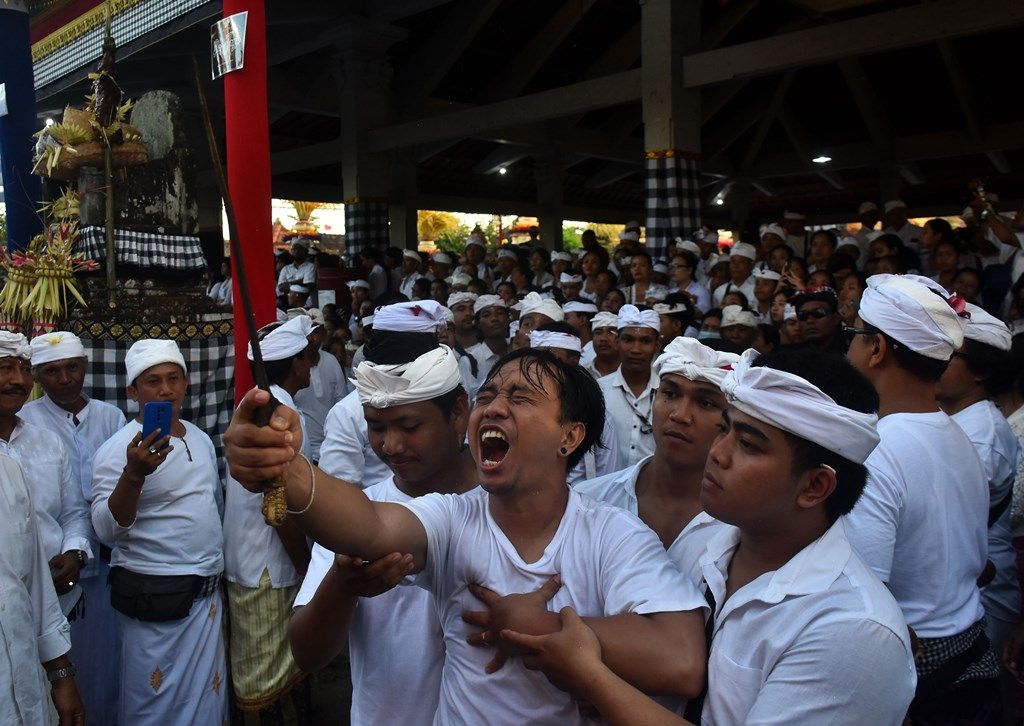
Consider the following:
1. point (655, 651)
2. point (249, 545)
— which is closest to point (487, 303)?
point (249, 545)

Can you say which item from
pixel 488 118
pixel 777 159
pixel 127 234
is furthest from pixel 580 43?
pixel 127 234

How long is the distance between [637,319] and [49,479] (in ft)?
9.19

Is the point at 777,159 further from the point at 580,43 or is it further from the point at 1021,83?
the point at 580,43

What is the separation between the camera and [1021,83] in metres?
12.8

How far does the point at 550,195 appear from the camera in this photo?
16.2 meters

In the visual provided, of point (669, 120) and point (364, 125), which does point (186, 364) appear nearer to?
point (669, 120)

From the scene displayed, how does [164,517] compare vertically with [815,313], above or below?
below

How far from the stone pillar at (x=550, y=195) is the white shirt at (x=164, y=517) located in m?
13.5

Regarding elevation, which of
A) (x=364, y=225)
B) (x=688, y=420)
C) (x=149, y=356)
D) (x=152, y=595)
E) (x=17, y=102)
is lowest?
(x=152, y=595)

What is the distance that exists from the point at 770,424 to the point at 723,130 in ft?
52.0

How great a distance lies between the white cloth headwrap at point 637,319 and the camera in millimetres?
4203

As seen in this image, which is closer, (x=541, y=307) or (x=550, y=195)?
(x=541, y=307)

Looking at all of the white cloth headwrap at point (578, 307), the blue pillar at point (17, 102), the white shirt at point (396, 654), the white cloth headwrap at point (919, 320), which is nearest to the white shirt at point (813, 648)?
the white shirt at point (396, 654)

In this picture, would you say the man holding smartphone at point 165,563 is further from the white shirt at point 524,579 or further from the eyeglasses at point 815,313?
the eyeglasses at point 815,313
